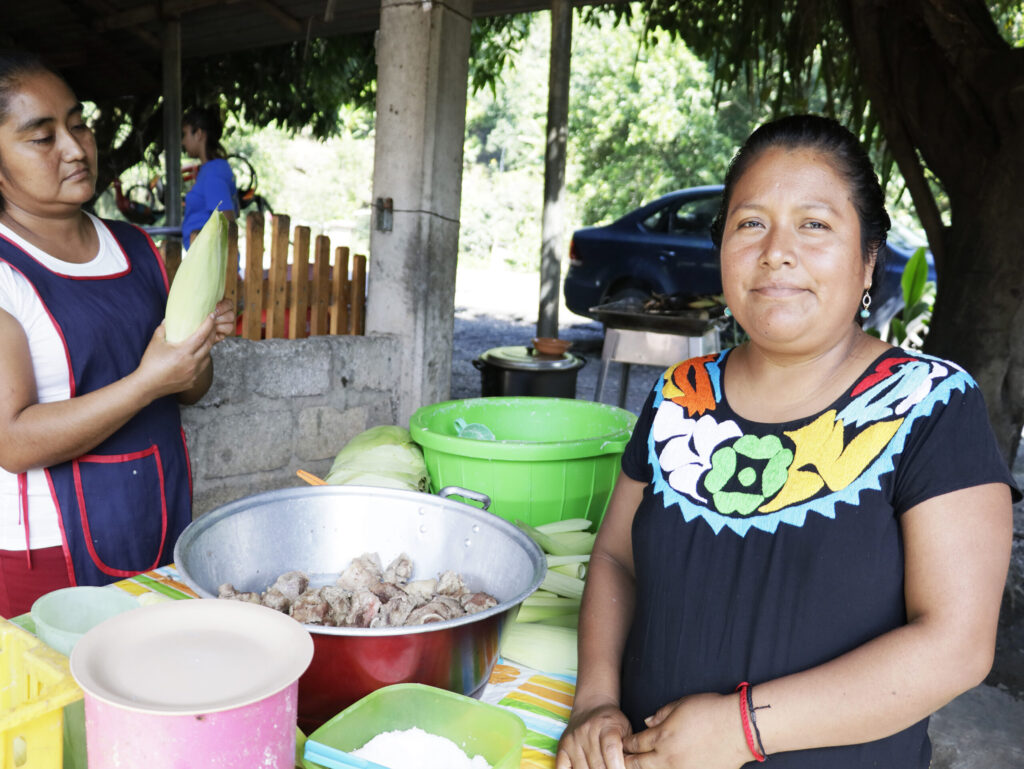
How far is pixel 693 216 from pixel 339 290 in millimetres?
6121

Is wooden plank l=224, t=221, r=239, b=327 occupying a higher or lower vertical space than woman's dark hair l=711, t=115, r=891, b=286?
lower

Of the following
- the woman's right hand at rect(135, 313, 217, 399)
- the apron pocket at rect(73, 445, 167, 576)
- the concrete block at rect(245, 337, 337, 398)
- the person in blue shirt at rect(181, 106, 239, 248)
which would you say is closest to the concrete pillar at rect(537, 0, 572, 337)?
the person in blue shirt at rect(181, 106, 239, 248)

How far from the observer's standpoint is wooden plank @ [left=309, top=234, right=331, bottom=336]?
3.79m

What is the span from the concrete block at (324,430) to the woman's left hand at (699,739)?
8.73ft

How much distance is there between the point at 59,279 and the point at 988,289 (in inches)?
130

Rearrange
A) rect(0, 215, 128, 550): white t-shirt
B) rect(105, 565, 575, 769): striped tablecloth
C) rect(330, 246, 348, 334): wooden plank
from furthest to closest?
rect(330, 246, 348, 334): wooden plank
rect(0, 215, 128, 550): white t-shirt
rect(105, 565, 575, 769): striped tablecloth

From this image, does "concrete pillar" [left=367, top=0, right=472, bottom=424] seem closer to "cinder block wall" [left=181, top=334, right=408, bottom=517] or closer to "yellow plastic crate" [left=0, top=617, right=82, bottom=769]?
"cinder block wall" [left=181, top=334, right=408, bottom=517]

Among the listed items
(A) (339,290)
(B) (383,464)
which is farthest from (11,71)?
(A) (339,290)

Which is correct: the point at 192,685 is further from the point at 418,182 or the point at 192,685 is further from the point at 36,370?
the point at 418,182

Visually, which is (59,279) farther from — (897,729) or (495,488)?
(897,729)

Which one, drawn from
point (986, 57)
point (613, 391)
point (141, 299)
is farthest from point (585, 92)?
point (141, 299)

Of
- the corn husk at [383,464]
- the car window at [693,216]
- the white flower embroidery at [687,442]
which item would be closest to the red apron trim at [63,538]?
the corn husk at [383,464]

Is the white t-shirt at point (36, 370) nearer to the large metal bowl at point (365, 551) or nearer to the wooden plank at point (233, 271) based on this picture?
the large metal bowl at point (365, 551)

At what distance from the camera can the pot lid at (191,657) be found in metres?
0.85
